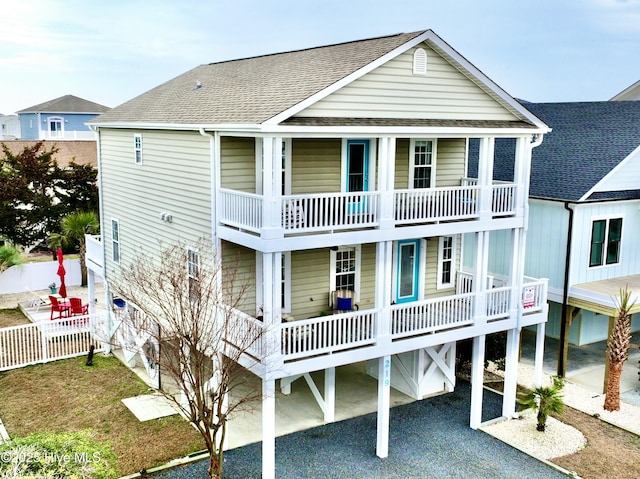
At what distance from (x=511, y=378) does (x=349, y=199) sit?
666 cm

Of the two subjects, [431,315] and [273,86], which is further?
[431,315]

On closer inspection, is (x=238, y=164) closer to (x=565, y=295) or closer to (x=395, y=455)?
(x=395, y=455)

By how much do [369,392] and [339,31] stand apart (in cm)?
2930

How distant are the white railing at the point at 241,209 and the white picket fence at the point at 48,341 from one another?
881cm

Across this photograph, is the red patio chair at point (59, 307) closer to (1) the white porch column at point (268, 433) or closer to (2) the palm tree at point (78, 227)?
(2) the palm tree at point (78, 227)

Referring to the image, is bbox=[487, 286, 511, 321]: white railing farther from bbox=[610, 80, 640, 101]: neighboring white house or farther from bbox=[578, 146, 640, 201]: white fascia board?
bbox=[610, 80, 640, 101]: neighboring white house

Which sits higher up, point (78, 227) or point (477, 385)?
point (78, 227)

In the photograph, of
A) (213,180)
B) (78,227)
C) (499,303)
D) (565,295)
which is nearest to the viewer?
(213,180)

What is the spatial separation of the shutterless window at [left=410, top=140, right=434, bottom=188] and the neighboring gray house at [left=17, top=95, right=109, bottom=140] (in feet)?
Answer: 143

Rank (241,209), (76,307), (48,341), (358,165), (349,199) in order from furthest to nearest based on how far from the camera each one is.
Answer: (76,307)
(48,341)
(358,165)
(349,199)
(241,209)

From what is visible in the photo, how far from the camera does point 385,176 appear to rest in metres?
14.4

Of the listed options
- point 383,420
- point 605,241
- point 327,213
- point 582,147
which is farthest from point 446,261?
point 582,147

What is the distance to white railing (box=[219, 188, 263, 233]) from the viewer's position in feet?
43.7

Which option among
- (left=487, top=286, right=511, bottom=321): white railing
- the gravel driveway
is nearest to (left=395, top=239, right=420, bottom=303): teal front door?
(left=487, top=286, right=511, bottom=321): white railing
